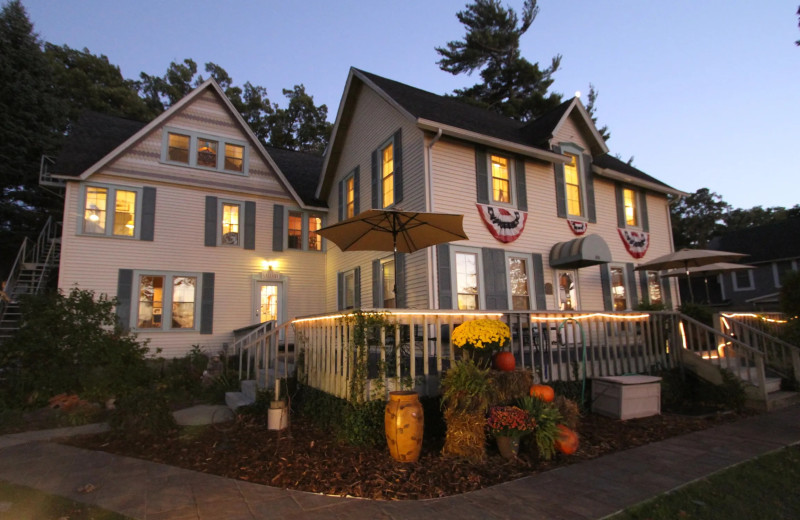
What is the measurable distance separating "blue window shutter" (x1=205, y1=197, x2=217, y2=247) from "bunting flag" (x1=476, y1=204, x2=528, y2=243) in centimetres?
838

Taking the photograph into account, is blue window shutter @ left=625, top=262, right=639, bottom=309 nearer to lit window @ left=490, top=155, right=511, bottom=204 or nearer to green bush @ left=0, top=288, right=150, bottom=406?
lit window @ left=490, top=155, right=511, bottom=204

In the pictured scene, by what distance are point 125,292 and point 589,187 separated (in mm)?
13582

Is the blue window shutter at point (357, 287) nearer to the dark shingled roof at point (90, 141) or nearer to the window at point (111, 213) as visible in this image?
the window at point (111, 213)

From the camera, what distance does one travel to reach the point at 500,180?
10.7 meters

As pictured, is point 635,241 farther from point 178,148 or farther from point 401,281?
point 178,148

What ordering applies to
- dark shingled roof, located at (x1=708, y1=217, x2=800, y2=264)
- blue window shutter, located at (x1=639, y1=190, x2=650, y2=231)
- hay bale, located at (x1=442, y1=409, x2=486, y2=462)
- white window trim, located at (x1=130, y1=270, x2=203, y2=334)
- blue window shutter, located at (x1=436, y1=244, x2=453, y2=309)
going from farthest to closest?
dark shingled roof, located at (x1=708, y1=217, x2=800, y2=264), blue window shutter, located at (x1=639, y1=190, x2=650, y2=231), white window trim, located at (x1=130, y1=270, x2=203, y2=334), blue window shutter, located at (x1=436, y1=244, x2=453, y2=309), hay bale, located at (x1=442, y1=409, x2=486, y2=462)

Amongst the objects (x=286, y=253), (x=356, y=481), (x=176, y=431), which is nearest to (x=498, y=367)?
(x=356, y=481)

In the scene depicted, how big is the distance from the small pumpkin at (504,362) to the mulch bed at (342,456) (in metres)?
0.89

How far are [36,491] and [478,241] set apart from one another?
834cm

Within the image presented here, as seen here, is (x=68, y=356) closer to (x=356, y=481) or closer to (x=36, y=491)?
(x=36, y=491)

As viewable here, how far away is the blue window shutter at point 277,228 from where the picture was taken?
1416cm

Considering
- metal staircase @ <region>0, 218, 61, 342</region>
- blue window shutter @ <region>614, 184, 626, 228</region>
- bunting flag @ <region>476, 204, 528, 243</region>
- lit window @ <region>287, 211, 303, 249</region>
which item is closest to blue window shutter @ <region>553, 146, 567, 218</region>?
bunting flag @ <region>476, 204, 528, 243</region>

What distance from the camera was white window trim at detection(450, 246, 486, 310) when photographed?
9292 millimetres

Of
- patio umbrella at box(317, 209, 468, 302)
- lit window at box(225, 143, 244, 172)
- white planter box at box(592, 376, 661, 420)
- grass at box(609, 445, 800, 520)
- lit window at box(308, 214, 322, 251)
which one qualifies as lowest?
grass at box(609, 445, 800, 520)
